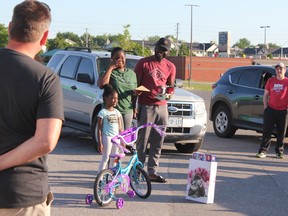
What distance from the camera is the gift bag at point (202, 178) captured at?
268 inches

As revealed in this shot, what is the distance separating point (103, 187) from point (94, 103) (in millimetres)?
4264

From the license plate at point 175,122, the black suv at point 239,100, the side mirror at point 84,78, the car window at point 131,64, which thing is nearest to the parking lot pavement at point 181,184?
the license plate at point 175,122

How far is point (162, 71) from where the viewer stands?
7.94 meters

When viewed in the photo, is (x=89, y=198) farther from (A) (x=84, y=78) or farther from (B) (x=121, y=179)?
(A) (x=84, y=78)

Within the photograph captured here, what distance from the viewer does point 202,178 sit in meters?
6.90

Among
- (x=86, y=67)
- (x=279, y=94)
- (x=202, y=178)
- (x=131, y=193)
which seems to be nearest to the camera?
(x=202, y=178)

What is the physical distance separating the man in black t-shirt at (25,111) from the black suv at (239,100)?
31.7 feet

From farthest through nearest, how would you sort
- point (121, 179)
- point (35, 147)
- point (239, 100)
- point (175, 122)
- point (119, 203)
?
point (239, 100), point (175, 122), point (121, 179), point (119, 203), point (35, 147)

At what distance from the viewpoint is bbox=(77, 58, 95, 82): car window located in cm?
1103

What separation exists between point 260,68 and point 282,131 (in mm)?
2592

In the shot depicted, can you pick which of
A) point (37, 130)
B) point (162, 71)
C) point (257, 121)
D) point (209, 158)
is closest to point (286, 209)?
point (209, 158)

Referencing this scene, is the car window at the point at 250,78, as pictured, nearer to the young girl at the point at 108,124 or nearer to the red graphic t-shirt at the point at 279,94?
the red graphic t-shirt at the point at 279,94

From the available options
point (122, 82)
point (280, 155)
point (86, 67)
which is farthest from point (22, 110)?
point (86, 67)

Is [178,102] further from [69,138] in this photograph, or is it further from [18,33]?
[18,33]
